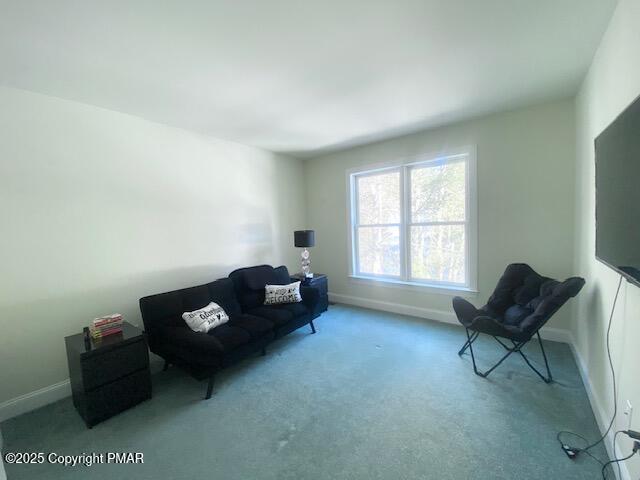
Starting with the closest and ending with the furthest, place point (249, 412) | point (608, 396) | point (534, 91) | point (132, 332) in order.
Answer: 1. point (608, 396)
2. point (249, 412)
3. point (132, 332)
4. point (534, 91)

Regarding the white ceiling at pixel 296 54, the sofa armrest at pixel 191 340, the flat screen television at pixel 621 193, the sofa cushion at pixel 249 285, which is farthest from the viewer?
the sofa cushion at pixel 249 285

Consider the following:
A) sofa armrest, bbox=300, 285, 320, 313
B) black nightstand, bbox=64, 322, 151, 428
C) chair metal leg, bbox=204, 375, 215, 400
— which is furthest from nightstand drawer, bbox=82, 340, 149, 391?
sofa armrest, bbox=300, 285, 320, 313

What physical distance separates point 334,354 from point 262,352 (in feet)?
2.65

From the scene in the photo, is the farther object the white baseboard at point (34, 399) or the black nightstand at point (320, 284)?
the black nightstand at point (320, 284)

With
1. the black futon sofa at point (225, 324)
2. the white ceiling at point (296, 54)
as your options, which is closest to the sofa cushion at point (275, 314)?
the black futon sofa at point (225, 324)

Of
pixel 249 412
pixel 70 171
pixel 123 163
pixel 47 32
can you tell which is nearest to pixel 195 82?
pixel 47 32

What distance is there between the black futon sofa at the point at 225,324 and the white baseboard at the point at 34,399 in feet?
2.40

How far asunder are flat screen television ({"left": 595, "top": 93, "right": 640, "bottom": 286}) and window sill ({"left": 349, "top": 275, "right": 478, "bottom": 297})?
199 cm

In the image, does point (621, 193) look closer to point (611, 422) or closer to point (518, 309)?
point (611, 422)

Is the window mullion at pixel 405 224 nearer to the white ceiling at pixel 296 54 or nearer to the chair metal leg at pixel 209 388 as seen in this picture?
the white ceiling at pixel 296 54

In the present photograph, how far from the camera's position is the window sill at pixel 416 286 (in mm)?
3516

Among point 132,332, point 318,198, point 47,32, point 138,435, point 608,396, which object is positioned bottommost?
point 138,435

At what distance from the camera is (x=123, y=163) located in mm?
2748

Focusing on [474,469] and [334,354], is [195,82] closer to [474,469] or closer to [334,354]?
[334,354]
